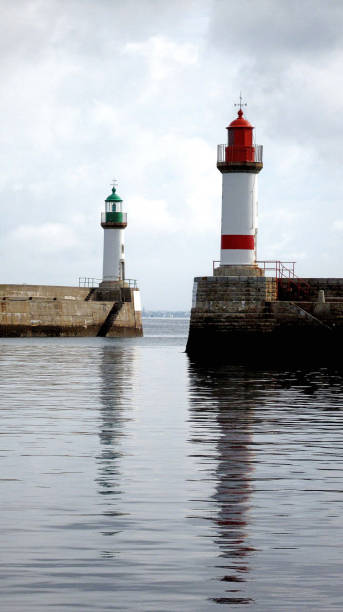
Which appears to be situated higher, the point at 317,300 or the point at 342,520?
the point at 317,300

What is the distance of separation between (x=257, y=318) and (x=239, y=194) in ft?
14.2

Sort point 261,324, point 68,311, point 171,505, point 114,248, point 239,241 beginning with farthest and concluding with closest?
point 114,248 < point 68,311 < point 239,241 < point 261,324 < point 171,505

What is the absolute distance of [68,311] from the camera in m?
54.8

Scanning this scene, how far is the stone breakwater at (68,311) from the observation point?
5212cm

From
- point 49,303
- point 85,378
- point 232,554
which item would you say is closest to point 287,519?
point 232,554

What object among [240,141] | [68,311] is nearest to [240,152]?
[240,141]

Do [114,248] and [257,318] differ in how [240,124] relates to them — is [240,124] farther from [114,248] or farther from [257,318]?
[114,248]

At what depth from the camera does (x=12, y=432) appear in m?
13.4

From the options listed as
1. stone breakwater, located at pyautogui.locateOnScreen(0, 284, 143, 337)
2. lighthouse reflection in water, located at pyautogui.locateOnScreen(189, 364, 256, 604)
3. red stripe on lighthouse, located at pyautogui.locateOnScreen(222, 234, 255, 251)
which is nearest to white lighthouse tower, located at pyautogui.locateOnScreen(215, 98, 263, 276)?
red stripe on lighthouse, located at pyautogui.locateOnScreen(222, 234, 255, 251)

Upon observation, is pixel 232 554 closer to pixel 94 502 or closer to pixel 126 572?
pixel 126 572

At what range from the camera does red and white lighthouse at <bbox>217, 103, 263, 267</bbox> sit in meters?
33.8

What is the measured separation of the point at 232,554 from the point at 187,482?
2824mm

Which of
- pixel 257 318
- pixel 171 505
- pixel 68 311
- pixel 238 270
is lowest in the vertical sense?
pixel 171 505

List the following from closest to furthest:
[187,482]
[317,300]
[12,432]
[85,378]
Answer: [187,482]
[12,432]
[85,378]
[317,300]
